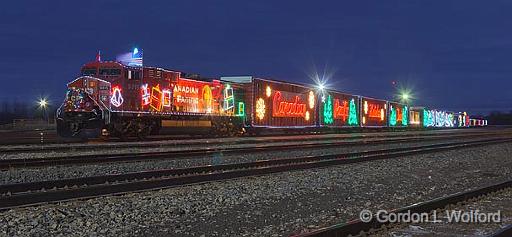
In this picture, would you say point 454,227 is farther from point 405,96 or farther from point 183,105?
point 405,96

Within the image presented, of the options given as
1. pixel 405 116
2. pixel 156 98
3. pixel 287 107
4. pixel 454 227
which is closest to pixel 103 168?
pixel 454 227

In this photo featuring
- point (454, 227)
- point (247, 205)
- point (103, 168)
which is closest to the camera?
point (454, 227)

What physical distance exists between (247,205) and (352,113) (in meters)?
38.9

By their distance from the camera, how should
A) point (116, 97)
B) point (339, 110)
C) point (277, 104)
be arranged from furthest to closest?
1. point (339, 110)
2. point (277, 104)
3. point (116, 97)

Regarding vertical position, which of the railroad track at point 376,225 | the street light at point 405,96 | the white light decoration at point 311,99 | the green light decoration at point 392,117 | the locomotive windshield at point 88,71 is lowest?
the railroad track at point 376,225

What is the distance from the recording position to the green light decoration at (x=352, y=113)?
46638 millimetres

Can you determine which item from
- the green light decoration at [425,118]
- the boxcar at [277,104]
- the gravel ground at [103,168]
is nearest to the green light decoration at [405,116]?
the green light decoration at [425,118]

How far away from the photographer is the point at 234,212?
8.79 m

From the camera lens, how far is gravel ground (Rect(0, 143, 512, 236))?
24.4ft

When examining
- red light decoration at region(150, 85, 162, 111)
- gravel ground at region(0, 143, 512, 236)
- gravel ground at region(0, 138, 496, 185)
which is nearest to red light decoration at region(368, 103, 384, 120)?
red light decoration at region(150, 85, 162, 111)

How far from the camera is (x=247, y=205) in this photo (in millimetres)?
9438

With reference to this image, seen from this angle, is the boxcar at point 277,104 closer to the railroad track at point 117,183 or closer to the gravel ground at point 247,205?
the railroad track at point 117,183

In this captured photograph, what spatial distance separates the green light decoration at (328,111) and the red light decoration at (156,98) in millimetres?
18888

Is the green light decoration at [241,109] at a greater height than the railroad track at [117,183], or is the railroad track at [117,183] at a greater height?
the green light decoration at [241,109]
